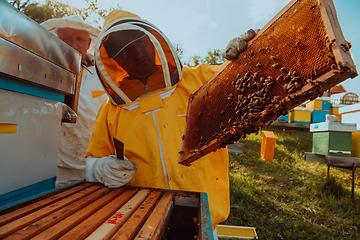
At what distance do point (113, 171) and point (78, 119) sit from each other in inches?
94.1

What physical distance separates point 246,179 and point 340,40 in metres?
5.15

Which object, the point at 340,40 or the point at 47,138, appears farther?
the point at 47,138

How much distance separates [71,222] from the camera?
3.19 ft

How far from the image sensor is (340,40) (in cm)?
89

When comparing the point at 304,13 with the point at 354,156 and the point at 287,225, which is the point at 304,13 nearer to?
the point at 287,225

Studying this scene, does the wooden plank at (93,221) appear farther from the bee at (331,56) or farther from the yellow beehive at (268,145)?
the yellow beehive at (268,145)

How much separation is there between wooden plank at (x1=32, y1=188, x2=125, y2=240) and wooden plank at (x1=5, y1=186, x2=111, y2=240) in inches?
1.4

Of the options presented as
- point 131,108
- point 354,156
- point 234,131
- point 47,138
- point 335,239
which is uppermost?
point 131,108

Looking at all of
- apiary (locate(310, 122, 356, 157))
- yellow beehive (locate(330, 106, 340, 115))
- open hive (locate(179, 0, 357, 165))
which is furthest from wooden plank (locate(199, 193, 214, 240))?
yellow beehive (locate(330, 106, 340, 115))

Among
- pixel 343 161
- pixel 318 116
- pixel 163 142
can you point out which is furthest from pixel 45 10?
pixel 318 116

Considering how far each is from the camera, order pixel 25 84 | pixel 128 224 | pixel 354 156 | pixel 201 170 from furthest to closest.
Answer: pixel 354 156 < pixel 201 170 < pixel 25 84 < pixel 128 224

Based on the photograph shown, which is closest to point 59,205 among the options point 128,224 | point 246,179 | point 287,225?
point 128,224

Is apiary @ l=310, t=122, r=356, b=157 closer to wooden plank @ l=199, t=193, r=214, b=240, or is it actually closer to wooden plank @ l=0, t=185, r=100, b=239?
wooden plank @ l=199, t=193, r=214, b=240

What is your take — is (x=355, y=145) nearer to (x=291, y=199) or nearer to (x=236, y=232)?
(x=291, y=199)
